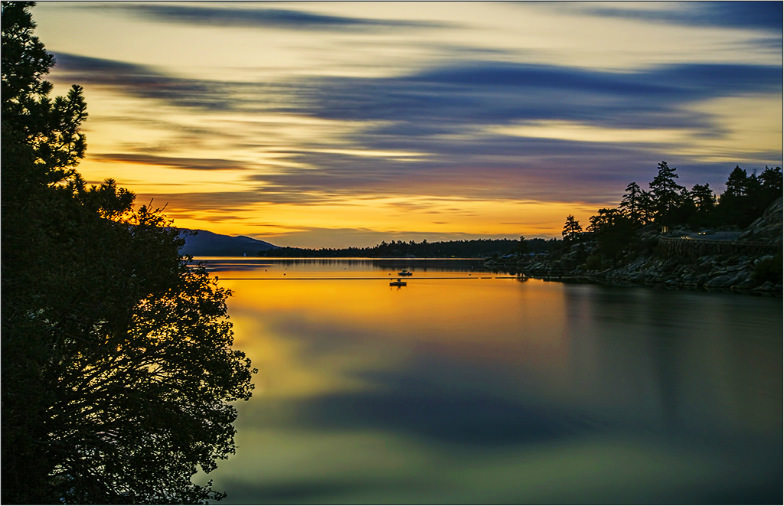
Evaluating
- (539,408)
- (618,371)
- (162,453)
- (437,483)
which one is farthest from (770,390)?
(162,453)

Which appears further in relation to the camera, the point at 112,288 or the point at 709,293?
the point at 709,293

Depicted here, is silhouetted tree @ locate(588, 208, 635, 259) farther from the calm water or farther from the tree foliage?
the tree foliage

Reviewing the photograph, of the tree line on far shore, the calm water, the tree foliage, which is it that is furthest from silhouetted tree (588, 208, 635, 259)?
the tree foliage

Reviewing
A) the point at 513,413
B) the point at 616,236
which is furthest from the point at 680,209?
the point at 513,413

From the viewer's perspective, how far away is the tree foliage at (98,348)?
12820mm

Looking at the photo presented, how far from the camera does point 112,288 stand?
14336 mm

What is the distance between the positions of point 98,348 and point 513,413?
1756 cm

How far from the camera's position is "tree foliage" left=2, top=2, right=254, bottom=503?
1282 centimetres

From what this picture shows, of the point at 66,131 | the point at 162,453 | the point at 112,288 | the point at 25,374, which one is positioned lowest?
the point at 162,453

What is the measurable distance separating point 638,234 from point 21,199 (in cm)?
14326

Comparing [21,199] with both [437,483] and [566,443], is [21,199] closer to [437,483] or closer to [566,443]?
[437,483]

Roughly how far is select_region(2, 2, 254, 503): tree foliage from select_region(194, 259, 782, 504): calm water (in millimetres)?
3897

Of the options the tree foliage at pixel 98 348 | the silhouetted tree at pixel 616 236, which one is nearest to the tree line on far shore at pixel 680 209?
the silhouetted tree at pixel 616 236

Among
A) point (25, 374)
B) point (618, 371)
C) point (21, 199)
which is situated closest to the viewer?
point (25, 374)
